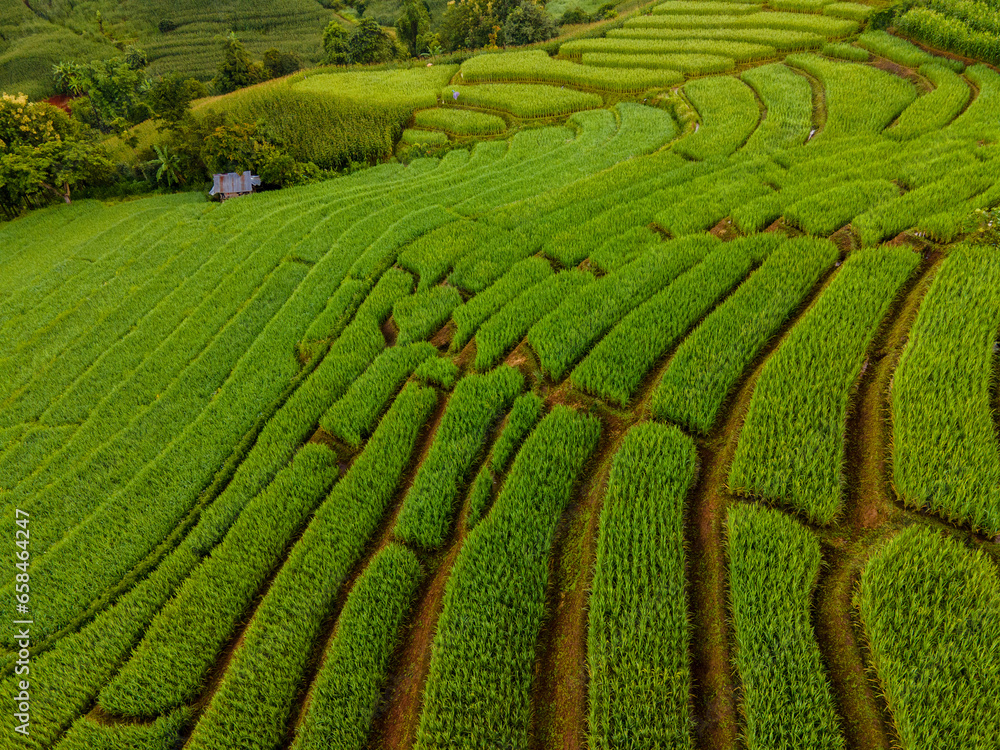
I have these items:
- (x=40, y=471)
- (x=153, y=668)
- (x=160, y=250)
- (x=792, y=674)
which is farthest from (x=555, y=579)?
(x=160, y=250)

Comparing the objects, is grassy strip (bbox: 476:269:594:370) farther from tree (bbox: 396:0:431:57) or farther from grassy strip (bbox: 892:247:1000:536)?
tree (bbox: 396:0:431:57)

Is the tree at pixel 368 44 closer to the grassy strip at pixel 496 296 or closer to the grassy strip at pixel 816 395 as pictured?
the grassy strip at pixel 496 296

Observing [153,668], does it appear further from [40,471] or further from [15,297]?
[15,297]

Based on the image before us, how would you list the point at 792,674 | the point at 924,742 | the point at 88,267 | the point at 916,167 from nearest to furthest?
the point at 924,742, the point at 792,674, the point at 916,167, the point at 88,267

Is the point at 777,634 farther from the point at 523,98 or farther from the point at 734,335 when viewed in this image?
the point at 523,98

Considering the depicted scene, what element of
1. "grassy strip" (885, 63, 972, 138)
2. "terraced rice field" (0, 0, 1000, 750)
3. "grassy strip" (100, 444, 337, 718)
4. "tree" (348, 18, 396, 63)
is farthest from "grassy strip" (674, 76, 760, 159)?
"tree" (348, 18, 396, 63)

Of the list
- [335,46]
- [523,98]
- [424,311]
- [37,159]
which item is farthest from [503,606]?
[335,46]
